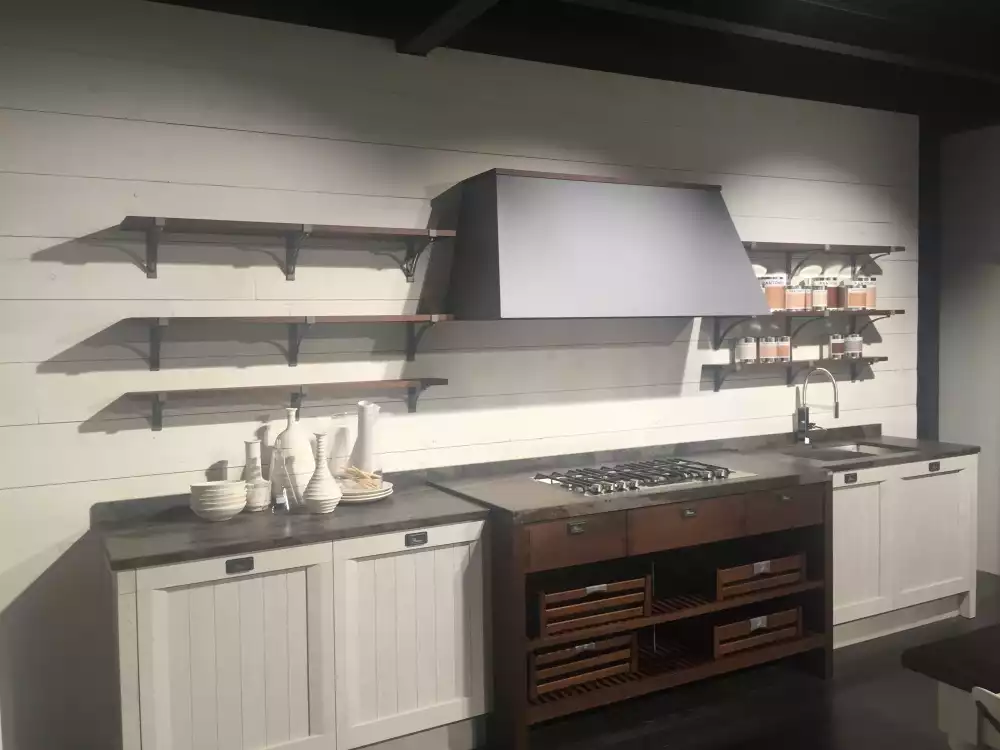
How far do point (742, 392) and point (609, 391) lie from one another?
74 cm

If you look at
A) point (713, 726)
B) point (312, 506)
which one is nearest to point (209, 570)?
point (312, 506)

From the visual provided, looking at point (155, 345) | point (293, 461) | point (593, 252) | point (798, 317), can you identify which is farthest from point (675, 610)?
point (155, 345)

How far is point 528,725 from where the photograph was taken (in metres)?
2.78

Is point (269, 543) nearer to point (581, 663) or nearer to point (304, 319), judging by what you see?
point (304, 319)

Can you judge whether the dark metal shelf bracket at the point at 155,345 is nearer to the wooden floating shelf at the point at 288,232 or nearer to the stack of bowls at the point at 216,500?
the wooden floating shelf at the point at 288,232

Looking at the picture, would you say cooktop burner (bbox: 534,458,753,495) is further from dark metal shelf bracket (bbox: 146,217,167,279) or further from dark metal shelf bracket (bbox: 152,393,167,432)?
dark metal shelf bracket (bbox: 146,217,167,279)

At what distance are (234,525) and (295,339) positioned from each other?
0.68m

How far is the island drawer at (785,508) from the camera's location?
3.15 m

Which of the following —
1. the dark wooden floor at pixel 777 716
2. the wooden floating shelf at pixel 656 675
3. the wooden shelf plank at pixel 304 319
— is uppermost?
the wooden shelf plank at pixel 304 319

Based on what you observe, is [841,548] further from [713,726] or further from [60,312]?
[60,312]

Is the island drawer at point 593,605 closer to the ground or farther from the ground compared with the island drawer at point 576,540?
closer to the ground

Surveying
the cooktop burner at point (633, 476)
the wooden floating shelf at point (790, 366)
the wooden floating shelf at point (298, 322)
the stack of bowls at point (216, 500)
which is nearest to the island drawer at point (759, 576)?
the cooktop burner at point (633, 476)

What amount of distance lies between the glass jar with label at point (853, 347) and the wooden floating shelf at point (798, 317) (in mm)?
113

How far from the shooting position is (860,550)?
3564 millimetres
